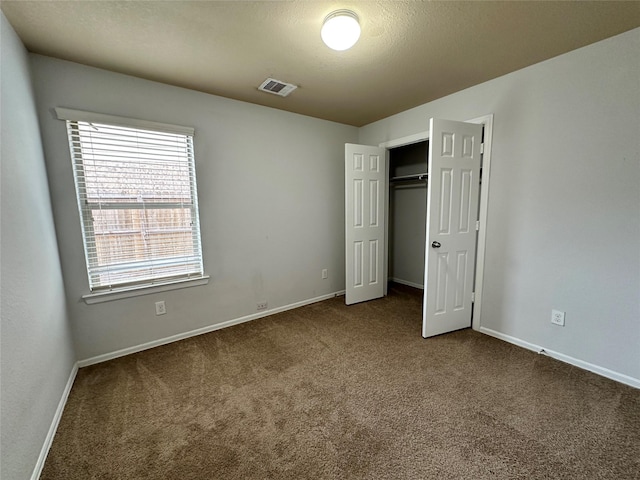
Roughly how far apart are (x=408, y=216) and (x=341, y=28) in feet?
10.1

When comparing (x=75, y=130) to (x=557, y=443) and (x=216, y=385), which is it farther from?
(x=557, y=443)

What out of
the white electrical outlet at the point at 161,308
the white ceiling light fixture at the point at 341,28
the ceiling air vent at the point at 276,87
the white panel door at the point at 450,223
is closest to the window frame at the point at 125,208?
the white electrical outlet at the point at 161,308

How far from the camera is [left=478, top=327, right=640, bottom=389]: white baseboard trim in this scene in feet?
6.12

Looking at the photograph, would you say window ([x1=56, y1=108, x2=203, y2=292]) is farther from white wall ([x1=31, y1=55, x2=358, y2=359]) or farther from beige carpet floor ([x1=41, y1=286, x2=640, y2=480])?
beige carpet floor ([x1=41, y1=286, x2=640, y2=480])

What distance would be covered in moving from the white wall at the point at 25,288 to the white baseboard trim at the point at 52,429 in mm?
35

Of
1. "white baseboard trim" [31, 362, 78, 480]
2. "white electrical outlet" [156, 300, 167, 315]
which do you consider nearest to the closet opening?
"white electrical outlet" [156, 300, 167, 315]

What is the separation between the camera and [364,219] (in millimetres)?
3402

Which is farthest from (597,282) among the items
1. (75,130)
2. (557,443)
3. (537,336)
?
(75,130)

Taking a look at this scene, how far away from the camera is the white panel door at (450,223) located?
2408 mm

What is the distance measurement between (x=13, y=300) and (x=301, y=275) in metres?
2.50

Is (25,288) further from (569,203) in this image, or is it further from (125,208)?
(569,203)

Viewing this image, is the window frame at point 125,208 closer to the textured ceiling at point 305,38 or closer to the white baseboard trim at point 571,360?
the textured ceiling at point 305,38

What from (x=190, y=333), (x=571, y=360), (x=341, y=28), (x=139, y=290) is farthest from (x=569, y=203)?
(x=139, y=290)

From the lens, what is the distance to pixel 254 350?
242 centimetres
